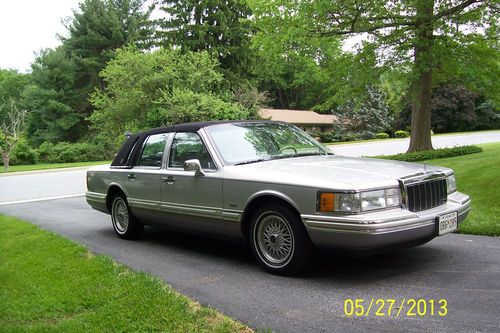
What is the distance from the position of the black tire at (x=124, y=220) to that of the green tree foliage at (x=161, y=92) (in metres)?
23.7

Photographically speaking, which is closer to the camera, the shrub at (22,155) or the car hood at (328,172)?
the car hood at (328,172)

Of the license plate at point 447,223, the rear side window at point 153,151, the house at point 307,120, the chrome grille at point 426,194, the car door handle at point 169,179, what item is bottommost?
the license plate at point 447,223

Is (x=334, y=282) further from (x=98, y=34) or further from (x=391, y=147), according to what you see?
(x=98, y=34)

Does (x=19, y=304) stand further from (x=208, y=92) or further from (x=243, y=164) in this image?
(x=208, y=92)

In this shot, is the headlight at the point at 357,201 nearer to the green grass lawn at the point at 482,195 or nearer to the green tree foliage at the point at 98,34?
the green grass lawn at the point at 482,195

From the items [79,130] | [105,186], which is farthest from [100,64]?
[105,186]

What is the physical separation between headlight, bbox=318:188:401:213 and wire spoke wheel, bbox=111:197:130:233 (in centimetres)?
377

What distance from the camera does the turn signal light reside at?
448 centimetres

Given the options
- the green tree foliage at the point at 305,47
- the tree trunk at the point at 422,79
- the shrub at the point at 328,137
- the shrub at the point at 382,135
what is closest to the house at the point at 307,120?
the shrub at the point at 328,137

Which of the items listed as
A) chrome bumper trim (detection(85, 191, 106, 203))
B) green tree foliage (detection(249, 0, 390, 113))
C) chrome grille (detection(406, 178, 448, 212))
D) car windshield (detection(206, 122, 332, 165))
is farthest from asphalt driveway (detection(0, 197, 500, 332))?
green tree foliage (detection(249, 0, 390, 113))

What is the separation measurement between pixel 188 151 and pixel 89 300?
2.35 meters

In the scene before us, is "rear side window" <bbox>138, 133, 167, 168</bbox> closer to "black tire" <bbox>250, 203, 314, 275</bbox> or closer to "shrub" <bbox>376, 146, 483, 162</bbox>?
"black tire" <bbox>250, 203, 314, 275</bbox>

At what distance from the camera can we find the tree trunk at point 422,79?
1342 cm

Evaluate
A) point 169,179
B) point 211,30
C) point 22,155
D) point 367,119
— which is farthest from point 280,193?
point 367,119
